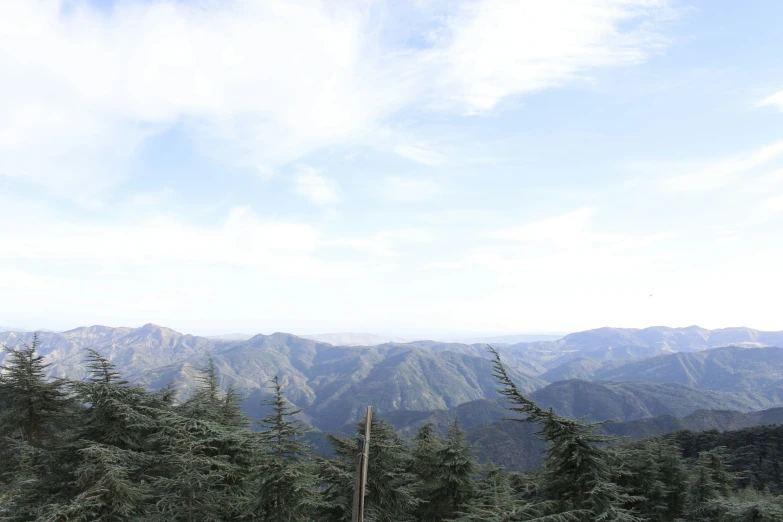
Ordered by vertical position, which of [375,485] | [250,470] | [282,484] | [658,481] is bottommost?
[658,481]

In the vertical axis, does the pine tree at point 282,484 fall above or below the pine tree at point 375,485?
above

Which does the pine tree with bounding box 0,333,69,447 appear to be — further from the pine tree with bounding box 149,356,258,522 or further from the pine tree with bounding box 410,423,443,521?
the pine tree with bounding box 410,423,443,521

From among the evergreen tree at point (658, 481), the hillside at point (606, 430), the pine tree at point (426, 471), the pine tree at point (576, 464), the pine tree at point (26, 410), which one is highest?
the pine tree at point (576, 464)

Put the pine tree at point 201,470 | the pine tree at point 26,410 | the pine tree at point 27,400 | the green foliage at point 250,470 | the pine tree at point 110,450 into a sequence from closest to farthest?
the green foliage at point 250,470, the pine tree at point 201,470, the pine tree at point 110,450, the pine tree at point 26,410, the pine tree at point 27,400

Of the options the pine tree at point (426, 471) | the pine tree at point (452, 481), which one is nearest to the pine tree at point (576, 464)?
the pine tree at point (452, 481)

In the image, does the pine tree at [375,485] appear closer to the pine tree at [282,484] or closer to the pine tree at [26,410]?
the pine tree at [282,484]

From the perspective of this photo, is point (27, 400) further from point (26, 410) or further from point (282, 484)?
point (282, 484)

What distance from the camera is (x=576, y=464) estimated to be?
905 centimetres

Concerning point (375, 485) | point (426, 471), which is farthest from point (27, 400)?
point (426, 471)

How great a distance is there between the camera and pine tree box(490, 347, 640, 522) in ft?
28.6

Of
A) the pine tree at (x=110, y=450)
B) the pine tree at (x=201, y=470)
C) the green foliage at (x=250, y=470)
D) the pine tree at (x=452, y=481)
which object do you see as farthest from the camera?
the pine tree at (x=452, y=481)

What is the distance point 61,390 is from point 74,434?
10.4 meters

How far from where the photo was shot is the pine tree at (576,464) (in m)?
8.70

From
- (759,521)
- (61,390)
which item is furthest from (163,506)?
(759,521)
